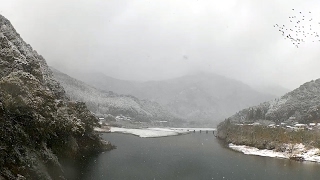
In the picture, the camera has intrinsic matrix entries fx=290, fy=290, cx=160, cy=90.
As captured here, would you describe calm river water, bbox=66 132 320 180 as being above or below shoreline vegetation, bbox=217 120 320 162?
below

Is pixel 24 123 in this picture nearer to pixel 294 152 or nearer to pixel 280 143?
pixel 294 152

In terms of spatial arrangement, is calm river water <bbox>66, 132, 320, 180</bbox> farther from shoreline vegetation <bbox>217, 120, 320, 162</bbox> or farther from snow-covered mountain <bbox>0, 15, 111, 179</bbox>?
shoreline vegetation <bbox>217, 120, 320, 162</bbox>

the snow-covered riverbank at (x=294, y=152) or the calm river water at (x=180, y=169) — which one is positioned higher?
the snow-covered riverbank at (x=294, y=152)

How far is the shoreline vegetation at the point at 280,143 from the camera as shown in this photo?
95.6 meters

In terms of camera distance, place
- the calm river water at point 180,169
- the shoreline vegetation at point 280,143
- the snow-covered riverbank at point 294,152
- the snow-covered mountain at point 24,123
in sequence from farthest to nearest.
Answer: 1. the shoreline vegetation at point 280,143
2. the snow-covered riverbank at point 294,152
3. the calm river water at point 180,169
4. the snow-covered mountain at point 24,123

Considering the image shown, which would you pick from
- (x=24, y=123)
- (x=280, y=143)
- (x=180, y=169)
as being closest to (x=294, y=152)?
(x=280, y=143)

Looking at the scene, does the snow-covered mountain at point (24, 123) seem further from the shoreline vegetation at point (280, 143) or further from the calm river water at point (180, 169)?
the shoreline vegetation at point (280, 143)

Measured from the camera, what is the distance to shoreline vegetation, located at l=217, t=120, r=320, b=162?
9562 centimetres

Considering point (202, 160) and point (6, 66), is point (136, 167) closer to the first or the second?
point (202, 160)

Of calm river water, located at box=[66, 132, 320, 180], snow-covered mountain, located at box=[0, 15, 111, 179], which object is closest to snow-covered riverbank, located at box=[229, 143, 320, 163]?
calm river water, located at box=[66, 132, 320, 180]

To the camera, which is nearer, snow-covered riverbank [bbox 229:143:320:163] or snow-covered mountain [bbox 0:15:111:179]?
snow-covered mountain [bbox 0:15:111:179]

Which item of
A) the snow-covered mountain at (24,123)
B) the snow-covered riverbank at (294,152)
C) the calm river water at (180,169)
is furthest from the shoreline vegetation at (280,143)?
the snow-covered mountain at (24,123)

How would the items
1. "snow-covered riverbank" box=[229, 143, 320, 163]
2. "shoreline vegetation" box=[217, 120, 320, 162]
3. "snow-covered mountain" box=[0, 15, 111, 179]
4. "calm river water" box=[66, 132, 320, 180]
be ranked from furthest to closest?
"shoreline vegetation" box=[217, 120, 320, 162]
"snow-covered riverbank" box=[229, 143, 320, 163]
"calm river water" box=[66, 132, 320, 180]
"snow-covered mountain" box=[0, 15, 111, 179]

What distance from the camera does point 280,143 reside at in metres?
108
